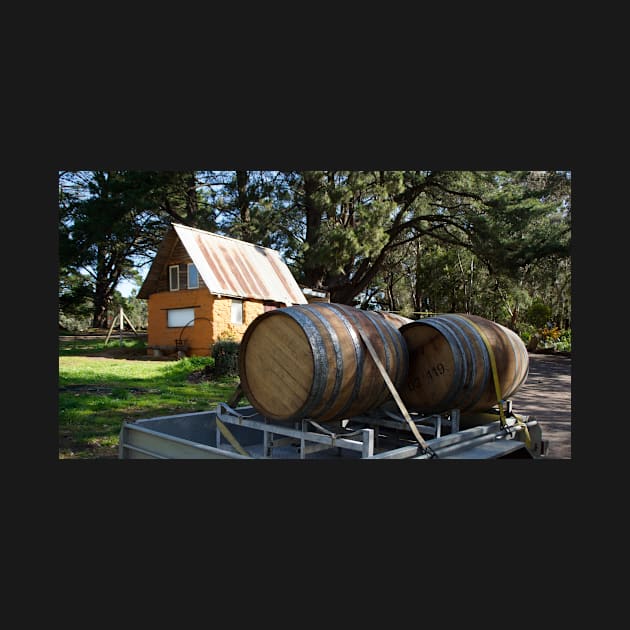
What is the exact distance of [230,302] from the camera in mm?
16484

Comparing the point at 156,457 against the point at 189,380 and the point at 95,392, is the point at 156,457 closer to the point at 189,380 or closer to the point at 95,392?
the point at 95,392

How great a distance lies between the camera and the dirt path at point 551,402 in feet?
22.3

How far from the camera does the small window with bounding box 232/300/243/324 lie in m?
16.6

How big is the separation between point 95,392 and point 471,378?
24.6 ft

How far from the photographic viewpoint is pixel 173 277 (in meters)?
18.0

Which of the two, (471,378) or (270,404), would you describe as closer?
(270,404)

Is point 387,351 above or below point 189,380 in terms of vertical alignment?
above

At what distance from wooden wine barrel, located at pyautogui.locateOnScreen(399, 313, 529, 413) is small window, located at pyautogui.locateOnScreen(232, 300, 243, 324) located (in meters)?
12.2

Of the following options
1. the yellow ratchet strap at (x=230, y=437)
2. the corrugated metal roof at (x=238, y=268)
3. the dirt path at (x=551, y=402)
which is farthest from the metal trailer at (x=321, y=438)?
the corrugated metal roof at (x=238, y=268)

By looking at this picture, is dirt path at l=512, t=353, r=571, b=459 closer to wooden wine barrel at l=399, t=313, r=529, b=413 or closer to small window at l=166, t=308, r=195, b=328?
wooden wine barrel at l=399, t=313, r=529, b=413

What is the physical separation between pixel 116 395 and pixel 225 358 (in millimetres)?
3275

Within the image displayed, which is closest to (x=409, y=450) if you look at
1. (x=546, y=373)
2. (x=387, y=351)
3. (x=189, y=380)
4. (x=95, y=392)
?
(x=387, y=351)

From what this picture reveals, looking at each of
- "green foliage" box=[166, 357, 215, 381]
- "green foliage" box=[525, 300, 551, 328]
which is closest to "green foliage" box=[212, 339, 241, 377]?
"green foliage" box=[166, 357, 215, 381]

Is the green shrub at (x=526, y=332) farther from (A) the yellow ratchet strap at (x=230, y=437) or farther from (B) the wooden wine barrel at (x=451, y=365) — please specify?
(A) the yellow ratchet strap at (x=230, y=437)
